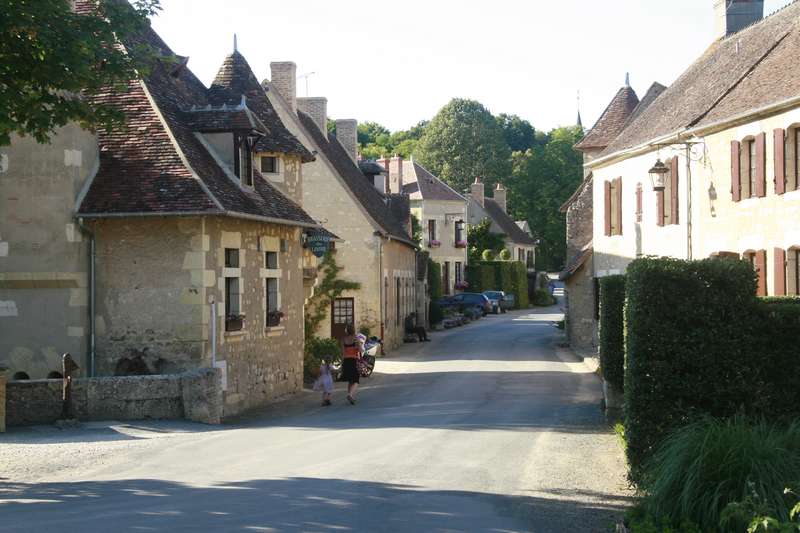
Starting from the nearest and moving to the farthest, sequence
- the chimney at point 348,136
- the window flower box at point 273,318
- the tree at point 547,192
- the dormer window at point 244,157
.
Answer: the dormer window at point 244,157
the window flower box at point 273,318
the chimney at point 348,136
the tree at point 547,192

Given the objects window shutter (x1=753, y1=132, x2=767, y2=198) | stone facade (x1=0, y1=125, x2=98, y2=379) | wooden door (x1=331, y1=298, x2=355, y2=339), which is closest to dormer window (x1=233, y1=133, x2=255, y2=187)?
stone facade (x1=0, y1=125, x2=98, y2=379)

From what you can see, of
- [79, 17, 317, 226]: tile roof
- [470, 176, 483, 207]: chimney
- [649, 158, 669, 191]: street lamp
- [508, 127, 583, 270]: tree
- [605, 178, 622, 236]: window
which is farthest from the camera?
[508, 127, 583, 270]: tree

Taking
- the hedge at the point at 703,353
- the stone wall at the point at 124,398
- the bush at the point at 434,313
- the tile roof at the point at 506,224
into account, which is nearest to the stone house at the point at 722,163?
the hedge at the point at 703,353

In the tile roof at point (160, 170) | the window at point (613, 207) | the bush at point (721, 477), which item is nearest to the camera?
the bush at point (721, 477)

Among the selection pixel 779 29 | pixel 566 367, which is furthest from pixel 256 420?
pixel 779 29

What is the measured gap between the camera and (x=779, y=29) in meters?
25.1

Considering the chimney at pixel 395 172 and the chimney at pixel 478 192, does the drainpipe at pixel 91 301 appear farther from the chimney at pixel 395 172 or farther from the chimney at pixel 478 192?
the chimney at pixel 478 192

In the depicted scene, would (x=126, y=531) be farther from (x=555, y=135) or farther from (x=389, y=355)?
(x=555, y=135)

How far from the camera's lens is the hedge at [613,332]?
17.0m

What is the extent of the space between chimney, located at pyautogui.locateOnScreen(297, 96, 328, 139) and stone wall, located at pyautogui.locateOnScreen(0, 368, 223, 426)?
2438 cm

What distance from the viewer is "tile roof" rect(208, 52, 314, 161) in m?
25.0

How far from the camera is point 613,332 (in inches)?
691

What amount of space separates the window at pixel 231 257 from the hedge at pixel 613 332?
7.41m

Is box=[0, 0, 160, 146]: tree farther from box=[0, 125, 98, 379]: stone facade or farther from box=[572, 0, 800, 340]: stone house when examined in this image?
box=[572, 0, 800, 340]: stone house
